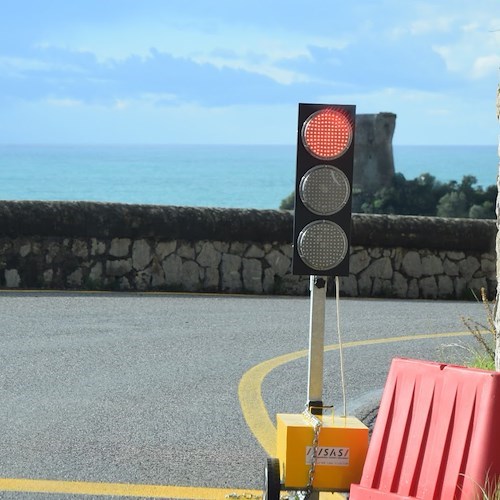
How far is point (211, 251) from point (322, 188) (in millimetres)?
9327

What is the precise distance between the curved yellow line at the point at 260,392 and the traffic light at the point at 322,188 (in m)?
1.45

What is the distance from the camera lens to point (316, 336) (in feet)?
17.9

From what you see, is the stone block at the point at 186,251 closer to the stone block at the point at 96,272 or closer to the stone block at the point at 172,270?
the stone block at the point at 172,270

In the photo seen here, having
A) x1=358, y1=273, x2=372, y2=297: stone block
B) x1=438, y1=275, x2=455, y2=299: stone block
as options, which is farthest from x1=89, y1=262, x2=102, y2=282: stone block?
x1=438, y1=275, x2=455, y2=299: stone block

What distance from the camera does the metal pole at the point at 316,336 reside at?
5410 millimetres

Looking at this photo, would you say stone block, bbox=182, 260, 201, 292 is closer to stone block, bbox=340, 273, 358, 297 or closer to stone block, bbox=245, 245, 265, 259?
stone block, bbox=245, 245, 265, 259

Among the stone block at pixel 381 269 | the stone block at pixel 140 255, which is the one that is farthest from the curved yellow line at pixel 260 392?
the stone block at pixel 140 255

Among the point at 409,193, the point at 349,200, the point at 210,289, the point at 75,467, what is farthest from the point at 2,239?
the point at 409,193

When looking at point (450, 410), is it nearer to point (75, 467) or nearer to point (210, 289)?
point (75, 467)

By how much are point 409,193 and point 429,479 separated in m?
37.5

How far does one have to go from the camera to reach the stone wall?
14.2m

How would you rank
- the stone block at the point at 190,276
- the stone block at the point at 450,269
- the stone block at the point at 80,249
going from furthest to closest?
the stone block at the point at 450,269 → the stone block at the point at 190,276 → the stone block at the point at 80,249

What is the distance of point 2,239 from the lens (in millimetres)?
14016

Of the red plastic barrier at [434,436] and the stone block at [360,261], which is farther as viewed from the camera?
the stone block at [360,261]
